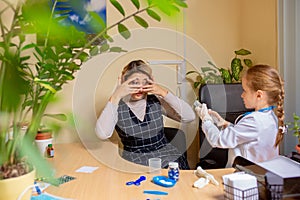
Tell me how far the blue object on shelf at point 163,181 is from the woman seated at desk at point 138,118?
648 mm

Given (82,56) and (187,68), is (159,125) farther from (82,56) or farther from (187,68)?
(82,56)

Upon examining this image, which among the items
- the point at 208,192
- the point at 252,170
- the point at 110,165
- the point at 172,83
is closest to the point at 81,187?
the point at 110,165

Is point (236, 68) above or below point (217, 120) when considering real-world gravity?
above

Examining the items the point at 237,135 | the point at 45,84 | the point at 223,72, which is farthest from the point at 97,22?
the point at 223,72

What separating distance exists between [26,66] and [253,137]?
113cm

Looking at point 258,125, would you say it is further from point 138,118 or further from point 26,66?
point 26,66

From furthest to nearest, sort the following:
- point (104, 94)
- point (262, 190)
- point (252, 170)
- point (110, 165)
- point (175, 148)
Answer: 1. point (104, 94)
2. point (175, 148)
3. point (110, 165)
4. point (252, 170)
5. point (262, 190)

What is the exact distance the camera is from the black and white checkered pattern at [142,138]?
6.97 ft

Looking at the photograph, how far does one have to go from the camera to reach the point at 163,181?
4.47 feet

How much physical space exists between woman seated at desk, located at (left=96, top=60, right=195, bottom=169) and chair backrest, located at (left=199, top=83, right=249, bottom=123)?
0.74 feet

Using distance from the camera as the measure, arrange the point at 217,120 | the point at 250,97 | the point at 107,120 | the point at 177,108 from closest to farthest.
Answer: the point at 250,97, the point at 217,120, the point at 107,120, the point at 177,108

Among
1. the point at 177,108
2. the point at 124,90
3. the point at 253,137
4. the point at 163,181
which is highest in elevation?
the point at 124,90

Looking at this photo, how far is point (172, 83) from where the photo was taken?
2.59m

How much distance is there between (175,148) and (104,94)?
2.18ft
